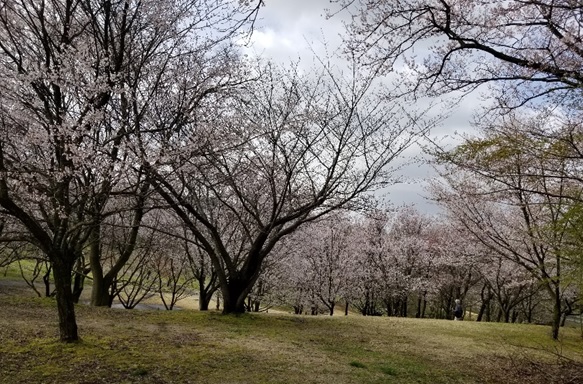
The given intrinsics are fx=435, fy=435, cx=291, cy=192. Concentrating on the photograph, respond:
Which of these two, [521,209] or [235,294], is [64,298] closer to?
[235,294]

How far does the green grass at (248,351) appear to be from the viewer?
17.4 ft

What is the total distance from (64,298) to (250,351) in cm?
277

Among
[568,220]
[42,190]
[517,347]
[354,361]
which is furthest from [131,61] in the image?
[517,347]

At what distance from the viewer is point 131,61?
22.5 ft

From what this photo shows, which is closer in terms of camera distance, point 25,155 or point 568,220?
point 568,220

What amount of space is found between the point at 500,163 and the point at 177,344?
19.5ft

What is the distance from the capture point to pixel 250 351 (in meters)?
6.72

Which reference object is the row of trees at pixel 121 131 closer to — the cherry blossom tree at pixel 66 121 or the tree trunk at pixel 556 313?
the cherry blossom tree at pixel 66 121

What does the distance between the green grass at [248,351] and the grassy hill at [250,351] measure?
2 cm

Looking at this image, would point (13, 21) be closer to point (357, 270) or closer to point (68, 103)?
point (68, 103)

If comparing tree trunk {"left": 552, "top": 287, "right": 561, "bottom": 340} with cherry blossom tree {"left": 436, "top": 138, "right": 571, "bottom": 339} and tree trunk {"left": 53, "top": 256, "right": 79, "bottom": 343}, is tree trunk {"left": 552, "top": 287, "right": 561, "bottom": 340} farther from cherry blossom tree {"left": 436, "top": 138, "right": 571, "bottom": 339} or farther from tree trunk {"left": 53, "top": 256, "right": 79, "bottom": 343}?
tree trunk {"left": 53, "top": 256, "right": 79, "bottom": 343}

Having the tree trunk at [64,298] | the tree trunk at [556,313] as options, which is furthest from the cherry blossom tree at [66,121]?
the tree trunk at [556,313]

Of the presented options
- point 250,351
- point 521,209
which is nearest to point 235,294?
point 250,351

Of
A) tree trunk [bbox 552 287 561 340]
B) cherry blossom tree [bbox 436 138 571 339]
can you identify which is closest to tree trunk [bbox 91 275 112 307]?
cherry blossom tree [bbox 436 138 571 339]
